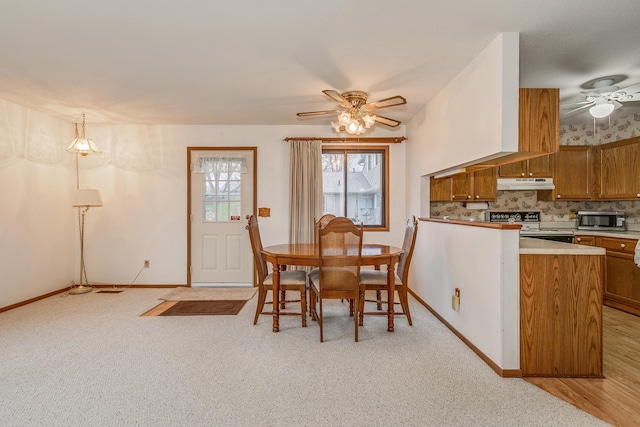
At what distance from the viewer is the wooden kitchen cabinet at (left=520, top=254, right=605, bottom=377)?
217 centimetres

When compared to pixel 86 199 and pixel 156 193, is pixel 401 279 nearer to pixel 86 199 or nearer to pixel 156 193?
pixel 156 193

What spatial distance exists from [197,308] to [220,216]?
4.89 feet

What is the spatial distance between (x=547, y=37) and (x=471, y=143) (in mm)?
877

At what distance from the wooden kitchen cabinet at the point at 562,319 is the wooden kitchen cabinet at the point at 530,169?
2526mm

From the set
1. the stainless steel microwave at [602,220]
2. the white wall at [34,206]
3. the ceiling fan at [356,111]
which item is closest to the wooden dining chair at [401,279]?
the ceiling fan at [356,111]

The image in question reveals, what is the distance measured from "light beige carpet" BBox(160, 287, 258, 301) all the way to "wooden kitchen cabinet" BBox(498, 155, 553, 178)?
398 cm

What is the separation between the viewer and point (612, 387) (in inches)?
80.7

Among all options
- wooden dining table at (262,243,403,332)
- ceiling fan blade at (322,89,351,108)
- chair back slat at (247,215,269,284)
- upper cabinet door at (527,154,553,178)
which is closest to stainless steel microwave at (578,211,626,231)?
upper cabinet door at (527,154,553,178)

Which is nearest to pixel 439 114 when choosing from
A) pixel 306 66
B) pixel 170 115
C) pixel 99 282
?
pixel 306 66

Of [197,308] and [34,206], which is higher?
[34,206]

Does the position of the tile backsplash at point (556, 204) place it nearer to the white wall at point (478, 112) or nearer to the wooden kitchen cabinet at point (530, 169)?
the wooden kitchen cabinet at point (530, 169)

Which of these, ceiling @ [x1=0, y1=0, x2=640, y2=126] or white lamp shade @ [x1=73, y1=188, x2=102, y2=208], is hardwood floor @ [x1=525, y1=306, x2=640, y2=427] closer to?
ceiling @ [x1=0, y1=0, x2=640, y2=126]

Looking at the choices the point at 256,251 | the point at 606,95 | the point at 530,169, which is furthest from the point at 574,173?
the point at 256,251

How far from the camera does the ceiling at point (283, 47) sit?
1.96 metres
